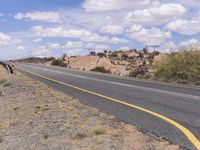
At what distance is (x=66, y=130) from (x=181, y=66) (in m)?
23.1

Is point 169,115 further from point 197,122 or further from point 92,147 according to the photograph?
point 92,147

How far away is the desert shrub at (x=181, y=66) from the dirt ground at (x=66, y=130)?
676 inches

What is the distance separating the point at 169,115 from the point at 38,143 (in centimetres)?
425

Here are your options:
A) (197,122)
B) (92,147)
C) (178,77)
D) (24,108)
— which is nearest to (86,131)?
(92,147)

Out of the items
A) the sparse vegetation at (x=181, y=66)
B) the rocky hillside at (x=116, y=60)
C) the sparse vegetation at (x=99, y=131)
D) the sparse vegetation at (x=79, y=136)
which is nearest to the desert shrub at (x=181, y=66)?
the sparse vegetation at (x=181, y=66)

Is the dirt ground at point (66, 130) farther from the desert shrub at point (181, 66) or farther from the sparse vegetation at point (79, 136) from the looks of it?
the desert shrub at point (181, 66)

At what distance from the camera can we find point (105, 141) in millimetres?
9430

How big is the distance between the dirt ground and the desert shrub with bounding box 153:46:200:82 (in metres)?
17.2

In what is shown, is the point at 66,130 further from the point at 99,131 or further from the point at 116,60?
the point at 116,60

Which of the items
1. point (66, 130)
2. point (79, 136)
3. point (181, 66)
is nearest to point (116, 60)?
point (181, 66)

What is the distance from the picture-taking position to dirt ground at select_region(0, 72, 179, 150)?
9188 mm

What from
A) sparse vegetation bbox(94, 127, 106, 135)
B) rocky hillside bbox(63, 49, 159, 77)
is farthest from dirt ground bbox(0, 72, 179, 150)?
rocky hillside bbox(63, 49, 159, 77)

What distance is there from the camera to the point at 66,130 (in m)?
10.9

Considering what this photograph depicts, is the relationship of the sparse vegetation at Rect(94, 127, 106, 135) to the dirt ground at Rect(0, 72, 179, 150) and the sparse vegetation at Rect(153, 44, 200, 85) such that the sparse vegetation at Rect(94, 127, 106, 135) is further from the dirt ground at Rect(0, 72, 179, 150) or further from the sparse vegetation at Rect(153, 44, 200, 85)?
the sparse vegetation at Rect(153, 44, 200, 85)
